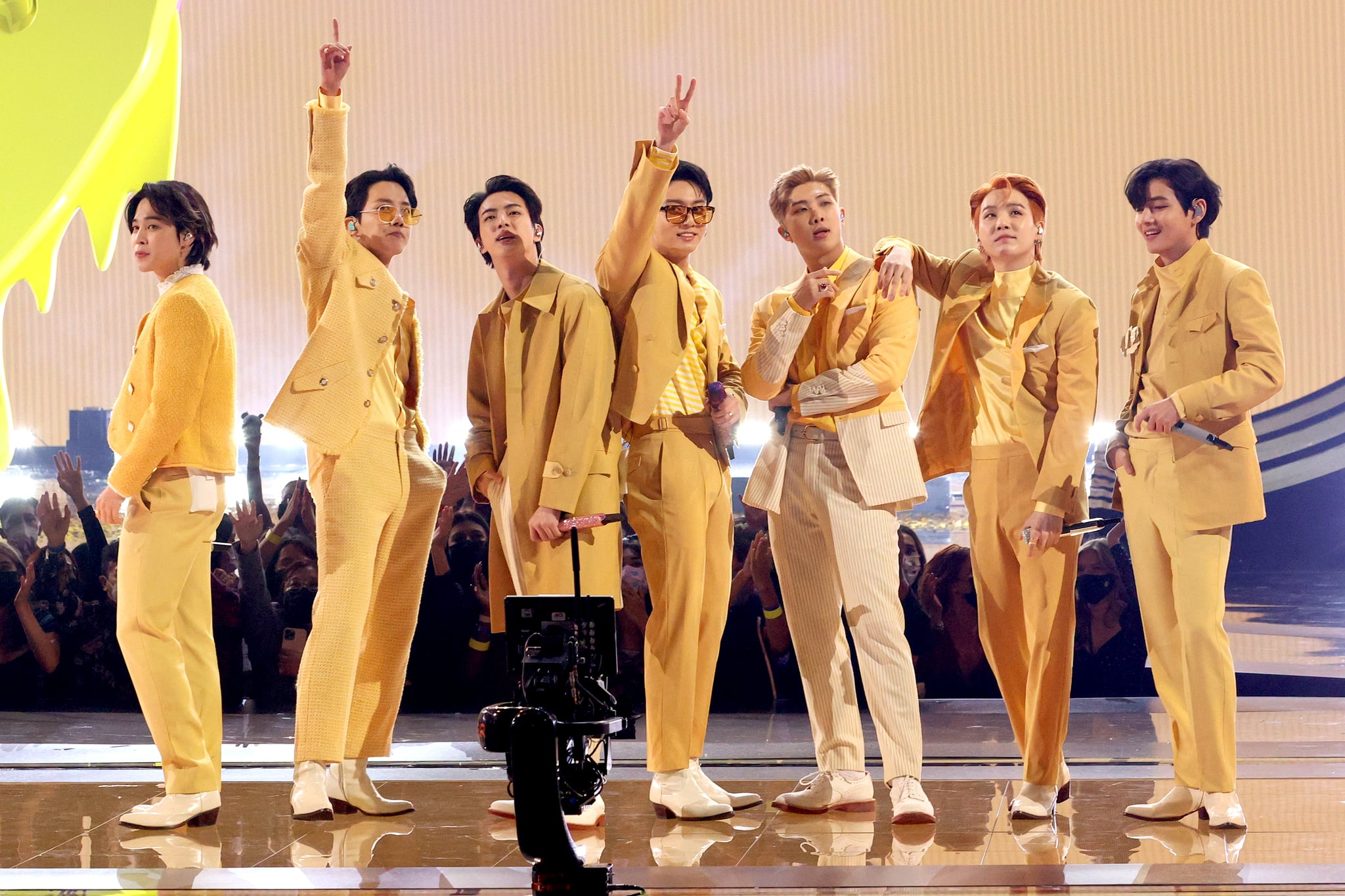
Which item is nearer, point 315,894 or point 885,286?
point 315,894

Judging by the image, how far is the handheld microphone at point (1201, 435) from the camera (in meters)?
3.30

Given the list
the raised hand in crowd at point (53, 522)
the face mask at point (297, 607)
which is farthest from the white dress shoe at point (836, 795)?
the raised hand in crowd at point (53, 522)

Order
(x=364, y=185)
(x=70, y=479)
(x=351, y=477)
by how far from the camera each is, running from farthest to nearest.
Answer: (x=70, y=479) → (x=364, y=185) → (x=351, y=477)

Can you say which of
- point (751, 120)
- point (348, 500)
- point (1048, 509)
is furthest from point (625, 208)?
point (751, 120)

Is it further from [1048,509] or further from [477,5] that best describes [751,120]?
[1048,509]

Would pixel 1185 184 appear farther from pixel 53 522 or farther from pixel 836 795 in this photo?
pixel 53 522

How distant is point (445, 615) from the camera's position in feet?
17.8

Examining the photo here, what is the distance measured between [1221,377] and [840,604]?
1101mm

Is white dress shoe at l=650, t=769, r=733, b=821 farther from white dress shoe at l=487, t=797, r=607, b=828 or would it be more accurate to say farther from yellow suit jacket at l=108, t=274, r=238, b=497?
yellow suit jacket at l=108, t=274, r=238, b=497

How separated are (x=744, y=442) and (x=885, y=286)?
2080 millimetres

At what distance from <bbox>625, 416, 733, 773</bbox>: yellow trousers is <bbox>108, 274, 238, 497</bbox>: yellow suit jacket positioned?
108 cm

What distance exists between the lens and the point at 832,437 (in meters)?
3.57

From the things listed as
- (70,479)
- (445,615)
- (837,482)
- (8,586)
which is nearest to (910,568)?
(445,615)

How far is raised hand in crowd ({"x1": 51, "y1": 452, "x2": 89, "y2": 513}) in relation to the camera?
5305 millimetres
